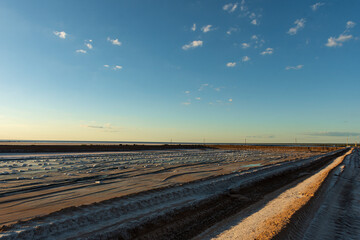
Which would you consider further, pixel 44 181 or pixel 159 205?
pixel 44 181

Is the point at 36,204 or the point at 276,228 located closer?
the point at 276,228

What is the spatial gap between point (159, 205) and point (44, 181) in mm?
8185

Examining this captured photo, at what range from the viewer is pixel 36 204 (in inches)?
303

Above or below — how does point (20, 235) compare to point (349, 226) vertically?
above

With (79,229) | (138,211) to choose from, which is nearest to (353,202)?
(138,211)

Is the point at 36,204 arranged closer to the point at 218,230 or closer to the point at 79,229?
the point at 79,229

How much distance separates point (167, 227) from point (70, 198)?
4.86 meters

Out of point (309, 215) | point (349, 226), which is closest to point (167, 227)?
point (309, 215)

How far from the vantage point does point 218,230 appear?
6000 mm

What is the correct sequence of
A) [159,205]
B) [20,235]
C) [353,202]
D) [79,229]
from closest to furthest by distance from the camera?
[20,235] < [79,229] < [159,205] < [353,202]

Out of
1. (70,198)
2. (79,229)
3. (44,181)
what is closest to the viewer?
(79,229)

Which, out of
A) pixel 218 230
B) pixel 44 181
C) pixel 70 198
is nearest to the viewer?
pixel 218 230

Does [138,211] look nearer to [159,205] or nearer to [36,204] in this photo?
[159,205]

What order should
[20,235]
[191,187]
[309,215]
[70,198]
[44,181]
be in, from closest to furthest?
[20,235] < [309,215] < [70,198] < [191,187] < [44,181]
